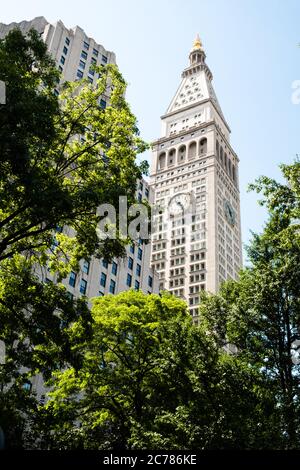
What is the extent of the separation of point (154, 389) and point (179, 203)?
95411 millimetres

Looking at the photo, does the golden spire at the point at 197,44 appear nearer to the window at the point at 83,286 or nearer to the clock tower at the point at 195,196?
the clock tower at the point at 195,196

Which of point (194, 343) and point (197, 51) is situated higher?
point (197, 51)

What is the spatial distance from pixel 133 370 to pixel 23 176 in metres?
12.5

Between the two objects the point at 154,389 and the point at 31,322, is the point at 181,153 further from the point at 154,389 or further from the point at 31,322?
the point at 31,322

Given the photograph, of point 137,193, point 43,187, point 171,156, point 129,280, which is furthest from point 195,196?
point 43,187

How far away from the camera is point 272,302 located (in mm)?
18047

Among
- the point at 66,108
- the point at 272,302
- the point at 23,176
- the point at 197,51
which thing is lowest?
the point at 272,302

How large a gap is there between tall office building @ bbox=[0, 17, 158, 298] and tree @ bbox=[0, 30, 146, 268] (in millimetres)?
34962

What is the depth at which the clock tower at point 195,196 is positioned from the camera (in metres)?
98.4

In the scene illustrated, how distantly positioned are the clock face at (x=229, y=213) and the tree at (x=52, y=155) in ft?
319

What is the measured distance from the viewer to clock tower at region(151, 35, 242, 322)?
9838 centimetres

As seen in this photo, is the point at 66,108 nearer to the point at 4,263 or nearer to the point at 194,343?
the point at 4,263
